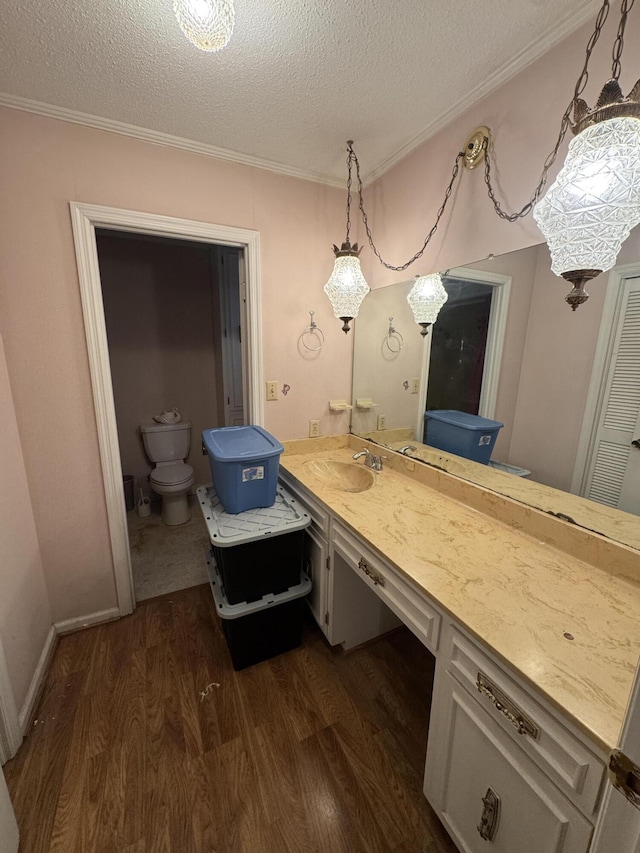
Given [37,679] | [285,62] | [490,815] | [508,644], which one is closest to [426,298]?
[285,62]

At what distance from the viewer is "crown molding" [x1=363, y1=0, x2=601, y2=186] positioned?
40.6 inches

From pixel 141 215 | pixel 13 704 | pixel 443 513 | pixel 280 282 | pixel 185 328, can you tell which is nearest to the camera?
pixel 13 704

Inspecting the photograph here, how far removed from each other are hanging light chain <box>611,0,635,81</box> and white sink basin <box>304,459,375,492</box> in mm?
1641

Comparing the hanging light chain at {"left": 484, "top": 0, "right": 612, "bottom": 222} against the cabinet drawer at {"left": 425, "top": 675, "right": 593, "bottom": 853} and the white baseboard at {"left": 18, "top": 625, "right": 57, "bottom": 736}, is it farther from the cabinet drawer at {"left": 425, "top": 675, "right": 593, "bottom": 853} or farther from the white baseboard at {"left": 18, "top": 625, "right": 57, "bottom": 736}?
the white baseboard at {"left": 18, "top": 625, "right": 57, "bottom": 736}

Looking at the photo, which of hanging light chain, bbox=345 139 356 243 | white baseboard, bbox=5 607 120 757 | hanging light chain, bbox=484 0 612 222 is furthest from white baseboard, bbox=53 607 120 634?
hanging light chain, bbox=484 0 612 222

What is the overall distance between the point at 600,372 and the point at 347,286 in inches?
46.0

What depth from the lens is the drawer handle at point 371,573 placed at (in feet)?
3.86

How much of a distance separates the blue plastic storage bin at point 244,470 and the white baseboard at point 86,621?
1.00 meters

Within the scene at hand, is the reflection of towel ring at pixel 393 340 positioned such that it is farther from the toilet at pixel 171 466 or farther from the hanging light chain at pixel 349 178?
the toilet at pixel 171 466

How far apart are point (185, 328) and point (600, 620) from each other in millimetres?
3359

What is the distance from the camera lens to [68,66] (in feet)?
4.01

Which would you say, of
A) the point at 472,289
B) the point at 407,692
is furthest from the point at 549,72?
the point at 407,692

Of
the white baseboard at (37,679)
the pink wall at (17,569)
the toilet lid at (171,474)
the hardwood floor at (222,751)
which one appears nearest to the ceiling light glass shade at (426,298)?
the hardwood floor at (222,751)

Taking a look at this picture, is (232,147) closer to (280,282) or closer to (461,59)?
(280,282)
